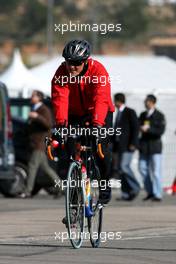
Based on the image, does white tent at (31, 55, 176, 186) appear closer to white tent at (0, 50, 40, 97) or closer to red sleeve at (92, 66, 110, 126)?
white tent at (0, 50, 40, 97)

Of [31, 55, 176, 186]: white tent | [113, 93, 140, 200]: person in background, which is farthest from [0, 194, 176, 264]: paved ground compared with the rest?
[31, 55, 176, 186]: white tent

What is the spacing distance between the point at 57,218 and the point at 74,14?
76.8 m

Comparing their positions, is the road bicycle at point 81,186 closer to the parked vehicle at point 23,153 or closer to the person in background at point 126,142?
the person in background at point 126,142

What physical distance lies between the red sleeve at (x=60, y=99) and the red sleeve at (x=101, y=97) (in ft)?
0.84

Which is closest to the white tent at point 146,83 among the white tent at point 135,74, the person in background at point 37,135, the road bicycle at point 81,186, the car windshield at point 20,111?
the white tent at point 135,74

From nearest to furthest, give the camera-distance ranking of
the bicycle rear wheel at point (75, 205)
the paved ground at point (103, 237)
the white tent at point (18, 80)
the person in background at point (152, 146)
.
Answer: the paved ground at point (103, 237) → the bicycle rear wheel at point (75, 205) → the person in background at point (152, 146) → the white tent at point (18, 80)

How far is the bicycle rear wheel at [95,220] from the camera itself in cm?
1121

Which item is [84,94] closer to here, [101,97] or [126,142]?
[101,97]

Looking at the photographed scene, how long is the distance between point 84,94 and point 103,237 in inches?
64.6

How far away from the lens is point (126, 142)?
2077 centimetres

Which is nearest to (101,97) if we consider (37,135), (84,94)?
(84,94)

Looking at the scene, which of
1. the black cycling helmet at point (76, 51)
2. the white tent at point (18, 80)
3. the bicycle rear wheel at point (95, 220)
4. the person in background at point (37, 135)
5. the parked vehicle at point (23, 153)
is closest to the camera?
the black cycling helmet at point (76, 51)

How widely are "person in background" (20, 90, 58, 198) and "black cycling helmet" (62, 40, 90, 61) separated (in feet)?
33.2

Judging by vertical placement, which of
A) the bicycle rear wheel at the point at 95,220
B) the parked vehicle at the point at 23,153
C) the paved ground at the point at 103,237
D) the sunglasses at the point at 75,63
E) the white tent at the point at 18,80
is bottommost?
the paved ground at the point at 103,237
